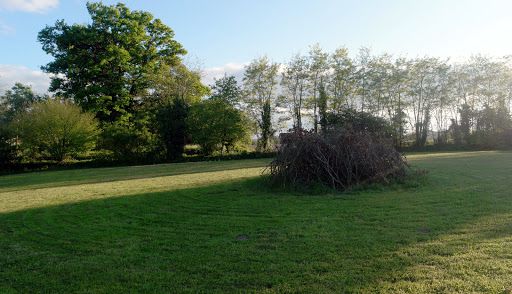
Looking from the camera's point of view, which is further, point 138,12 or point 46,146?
point 138,12

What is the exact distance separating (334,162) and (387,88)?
1089 inches

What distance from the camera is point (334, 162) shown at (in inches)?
391

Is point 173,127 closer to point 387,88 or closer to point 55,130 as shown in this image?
point 55,130

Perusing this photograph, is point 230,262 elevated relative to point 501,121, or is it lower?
lower

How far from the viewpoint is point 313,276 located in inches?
144

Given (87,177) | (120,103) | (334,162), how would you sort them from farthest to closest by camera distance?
1. (120,103)
2. (87,177)
3. (334,162)

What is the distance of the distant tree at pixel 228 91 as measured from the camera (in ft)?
110

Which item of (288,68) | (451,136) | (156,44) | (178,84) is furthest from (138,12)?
(451,136)

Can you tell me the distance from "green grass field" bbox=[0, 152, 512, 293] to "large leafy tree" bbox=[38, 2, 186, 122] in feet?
80.2

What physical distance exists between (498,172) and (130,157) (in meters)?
22.5

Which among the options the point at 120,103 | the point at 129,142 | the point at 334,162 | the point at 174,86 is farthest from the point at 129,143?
the point at 334,162

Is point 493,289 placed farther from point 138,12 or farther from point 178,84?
point 138,12

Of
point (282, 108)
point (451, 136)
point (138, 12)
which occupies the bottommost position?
point (451, 136)

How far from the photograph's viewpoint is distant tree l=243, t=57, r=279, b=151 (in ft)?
111
